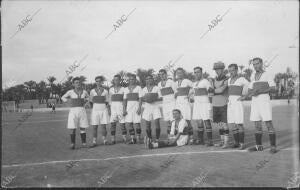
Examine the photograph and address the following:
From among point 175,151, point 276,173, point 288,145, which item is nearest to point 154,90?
point 175,151

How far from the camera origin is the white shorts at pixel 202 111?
1037 centimetres

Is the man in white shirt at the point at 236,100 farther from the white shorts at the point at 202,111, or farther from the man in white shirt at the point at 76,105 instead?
the man in white shirt at the point at 76,105

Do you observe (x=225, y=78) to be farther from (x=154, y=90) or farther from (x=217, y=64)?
(x=154, y=90)

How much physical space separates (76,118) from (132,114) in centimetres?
175

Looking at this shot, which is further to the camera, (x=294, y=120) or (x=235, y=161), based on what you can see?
(x=235, y=161)

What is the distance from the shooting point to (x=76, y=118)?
1112cm

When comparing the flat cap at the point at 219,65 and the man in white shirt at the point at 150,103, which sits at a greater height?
the flat cap at the point at 219,65

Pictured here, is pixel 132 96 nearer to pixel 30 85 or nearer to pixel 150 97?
pixel 150 97

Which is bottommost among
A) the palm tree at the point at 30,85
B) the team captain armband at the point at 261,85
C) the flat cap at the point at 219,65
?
the team captain armband at the point at 261,85

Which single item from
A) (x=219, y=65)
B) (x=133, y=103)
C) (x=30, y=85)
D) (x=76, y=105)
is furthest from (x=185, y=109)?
(x=30, y=85)

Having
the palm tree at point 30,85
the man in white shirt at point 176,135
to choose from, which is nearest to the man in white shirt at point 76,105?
the man in white shirt at point 176,135

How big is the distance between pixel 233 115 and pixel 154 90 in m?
2.94

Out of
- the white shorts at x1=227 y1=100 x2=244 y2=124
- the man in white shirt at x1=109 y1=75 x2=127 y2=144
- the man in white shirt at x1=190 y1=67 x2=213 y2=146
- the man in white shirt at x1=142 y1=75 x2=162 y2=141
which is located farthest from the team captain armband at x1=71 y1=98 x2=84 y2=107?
the white shorts at x1=227 y1=100 x2=244 y2=124

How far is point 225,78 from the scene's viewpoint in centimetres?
1004
